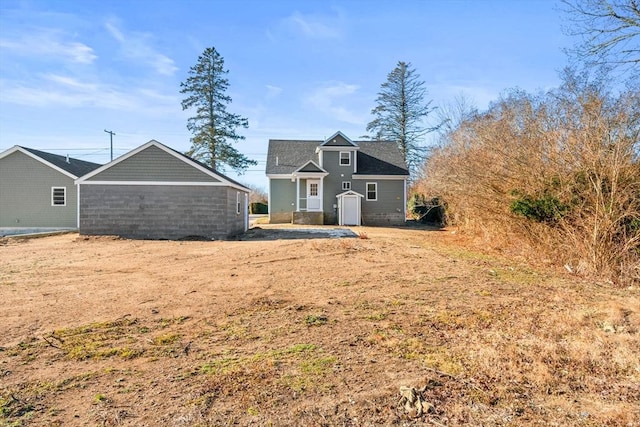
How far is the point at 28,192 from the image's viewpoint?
1927 cm

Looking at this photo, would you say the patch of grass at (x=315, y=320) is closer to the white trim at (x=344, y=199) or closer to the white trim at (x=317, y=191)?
the white trim at (x=344, y=199)

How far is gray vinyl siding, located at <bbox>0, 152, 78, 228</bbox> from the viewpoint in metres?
19.1

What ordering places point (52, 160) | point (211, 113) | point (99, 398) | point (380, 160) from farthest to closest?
point (211, 113)
point (380, 160)
point (52, 160)
point (99, 398)

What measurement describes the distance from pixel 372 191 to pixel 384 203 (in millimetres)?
1149

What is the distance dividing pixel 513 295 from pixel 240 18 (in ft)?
33.5

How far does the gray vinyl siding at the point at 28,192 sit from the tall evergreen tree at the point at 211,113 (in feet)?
48.8

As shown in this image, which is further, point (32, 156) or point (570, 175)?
point (32, 156)

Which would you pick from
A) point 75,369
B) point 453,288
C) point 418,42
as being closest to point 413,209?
point 418,42

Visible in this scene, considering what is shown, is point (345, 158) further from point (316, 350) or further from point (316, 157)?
point (316, 350)

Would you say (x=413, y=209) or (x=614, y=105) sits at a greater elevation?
(x=614, y=105)

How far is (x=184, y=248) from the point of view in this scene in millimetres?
12406

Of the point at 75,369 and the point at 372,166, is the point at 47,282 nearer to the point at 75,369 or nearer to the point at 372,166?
the point at 75,369

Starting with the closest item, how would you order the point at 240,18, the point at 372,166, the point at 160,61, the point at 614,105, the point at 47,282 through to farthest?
1. the point at 47,282
2. the point at 614,105
3. the point at 240,18
4. the point at 160,61
5. the point at 372,166

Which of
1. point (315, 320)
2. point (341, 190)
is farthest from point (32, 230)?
point (315, 320)
